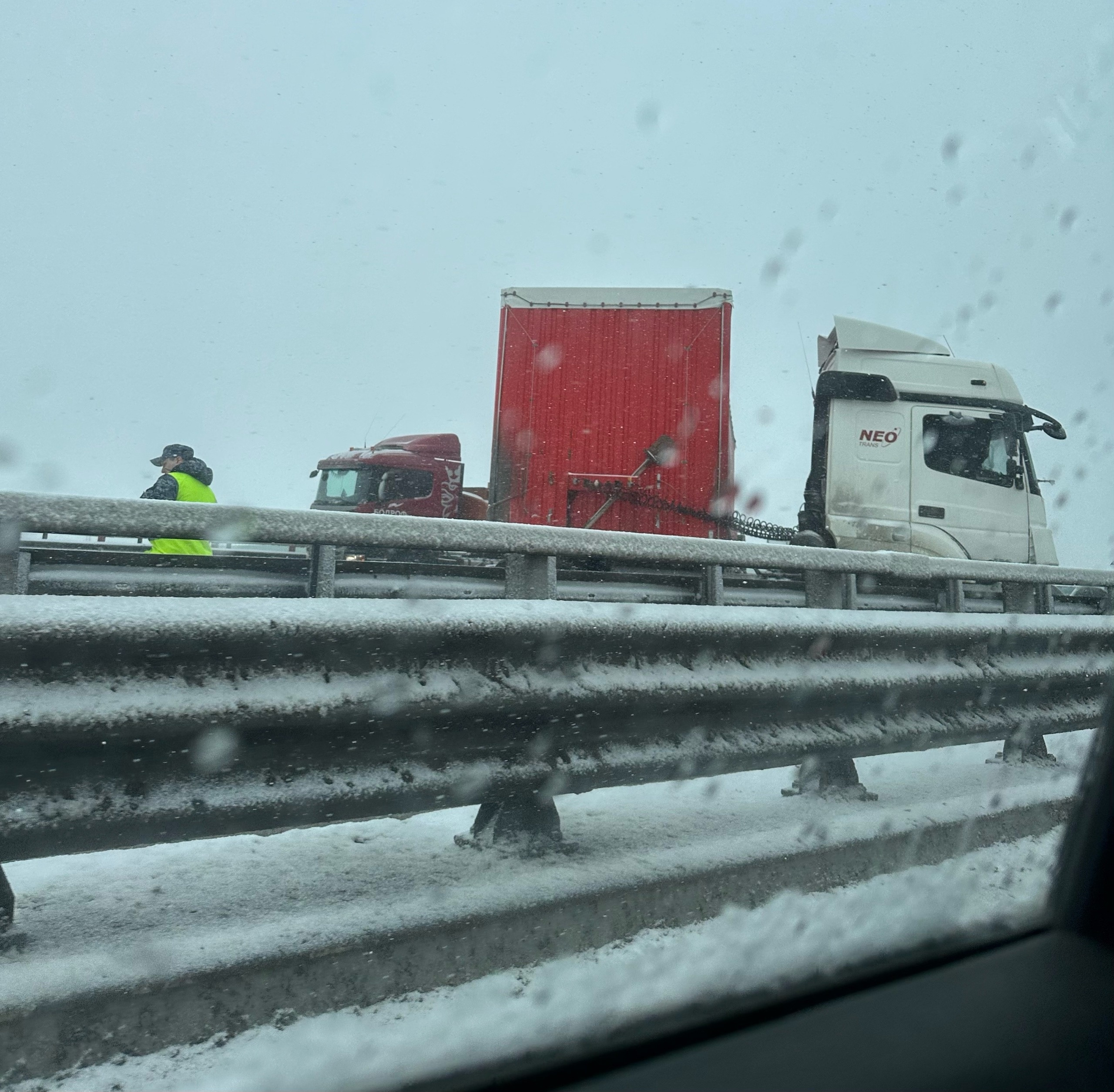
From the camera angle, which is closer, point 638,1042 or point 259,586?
point 638,1042

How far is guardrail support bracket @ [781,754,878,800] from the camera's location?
406 centimetres

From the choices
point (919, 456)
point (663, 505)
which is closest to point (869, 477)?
point (919, 456)

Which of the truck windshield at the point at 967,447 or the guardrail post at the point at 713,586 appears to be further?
the truck windshield at the point at 967,447

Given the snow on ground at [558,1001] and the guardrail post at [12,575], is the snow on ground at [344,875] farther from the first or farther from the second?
the guardrail post at [12,575]

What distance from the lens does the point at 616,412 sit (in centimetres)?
973

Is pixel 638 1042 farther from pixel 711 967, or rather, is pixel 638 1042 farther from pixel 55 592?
pixel 55 592

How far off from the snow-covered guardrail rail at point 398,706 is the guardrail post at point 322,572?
0.68 ft

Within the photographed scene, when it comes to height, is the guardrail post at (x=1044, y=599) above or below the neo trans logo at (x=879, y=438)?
below

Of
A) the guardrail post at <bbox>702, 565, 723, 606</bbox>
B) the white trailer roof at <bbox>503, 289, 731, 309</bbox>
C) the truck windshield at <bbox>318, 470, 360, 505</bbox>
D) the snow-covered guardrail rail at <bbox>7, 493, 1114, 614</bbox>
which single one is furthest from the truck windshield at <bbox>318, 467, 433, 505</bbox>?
the guardrail post at <bbox>702, 565, 723, 606</bbox>

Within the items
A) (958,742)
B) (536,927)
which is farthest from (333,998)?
(958,742)

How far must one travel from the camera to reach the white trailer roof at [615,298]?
9906 millimetres

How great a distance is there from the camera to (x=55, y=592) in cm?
236

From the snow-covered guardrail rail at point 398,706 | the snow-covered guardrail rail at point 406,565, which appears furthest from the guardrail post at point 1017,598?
the snow-covered guardrail rail at point 398,706

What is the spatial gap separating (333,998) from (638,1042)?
40.2 inches
